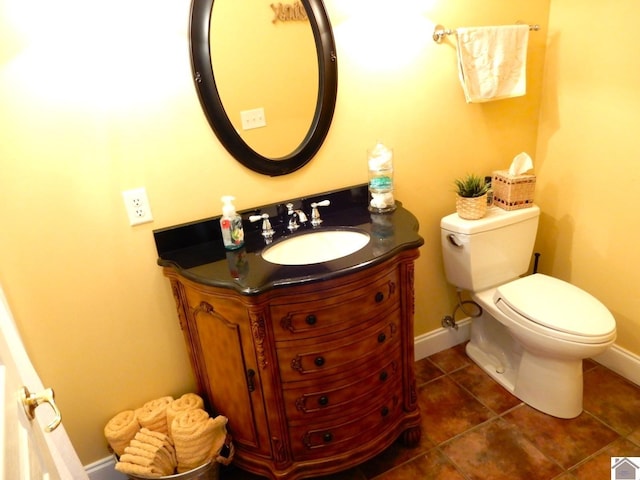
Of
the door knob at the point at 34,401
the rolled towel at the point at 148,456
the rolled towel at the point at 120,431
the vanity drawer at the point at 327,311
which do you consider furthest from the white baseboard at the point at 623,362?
the door knob at the point at 34,401

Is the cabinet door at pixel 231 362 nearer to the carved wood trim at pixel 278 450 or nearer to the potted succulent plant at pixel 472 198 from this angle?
the carved wood trim at pixel 278 450

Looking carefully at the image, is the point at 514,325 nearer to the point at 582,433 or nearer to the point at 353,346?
the point at 582,433

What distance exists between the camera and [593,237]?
1.95m

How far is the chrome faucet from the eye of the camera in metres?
1.59

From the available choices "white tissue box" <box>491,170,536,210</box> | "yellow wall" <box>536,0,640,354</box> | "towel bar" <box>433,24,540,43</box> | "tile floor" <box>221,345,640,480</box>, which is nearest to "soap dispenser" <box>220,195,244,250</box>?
"tile floor" <box>221,345,640,480</box>

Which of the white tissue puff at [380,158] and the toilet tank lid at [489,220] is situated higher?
the white tissue puff at [380,158]

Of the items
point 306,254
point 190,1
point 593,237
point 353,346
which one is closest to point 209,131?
point 190,1

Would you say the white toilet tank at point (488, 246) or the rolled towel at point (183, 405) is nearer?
the rolled towel at point (183, 405)

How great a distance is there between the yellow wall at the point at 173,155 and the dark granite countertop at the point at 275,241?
0.20ft

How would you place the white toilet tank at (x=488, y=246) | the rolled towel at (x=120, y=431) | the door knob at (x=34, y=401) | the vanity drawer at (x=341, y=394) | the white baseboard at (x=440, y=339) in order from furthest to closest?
1. the white baseboard at (x=440, y=339)
2. the white toilet tank at (x=488, y=246)
3. the rolled towel at (x=120, y=431)
4. the vanity drawer at (x=341, y=394)
5. the door knob at (x=34, y=401)

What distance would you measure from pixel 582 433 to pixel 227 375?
1.42 meters

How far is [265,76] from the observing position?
1.50 metres

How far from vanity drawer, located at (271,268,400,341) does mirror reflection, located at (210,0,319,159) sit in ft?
2.02

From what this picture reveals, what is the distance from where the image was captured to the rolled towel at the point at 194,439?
139 cm
